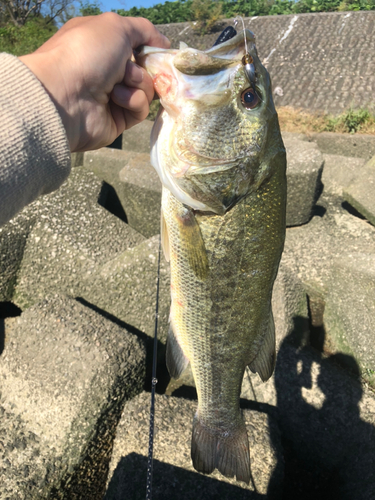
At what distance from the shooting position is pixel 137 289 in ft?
10.5

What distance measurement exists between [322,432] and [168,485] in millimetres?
1259

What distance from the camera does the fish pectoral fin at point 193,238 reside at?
143 cm

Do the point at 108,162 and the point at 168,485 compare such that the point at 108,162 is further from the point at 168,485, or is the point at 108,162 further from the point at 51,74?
the point at 168,485

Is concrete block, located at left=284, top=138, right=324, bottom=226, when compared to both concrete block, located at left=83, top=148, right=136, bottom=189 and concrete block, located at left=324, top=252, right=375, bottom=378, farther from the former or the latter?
concrete block, located at left=83, top=148, right=136, bottom=189

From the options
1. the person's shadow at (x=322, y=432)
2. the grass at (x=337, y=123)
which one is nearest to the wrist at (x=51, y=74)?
the person's shadow at (x=322, y=432)

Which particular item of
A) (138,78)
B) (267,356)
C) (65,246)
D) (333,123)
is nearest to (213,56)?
(138,78)

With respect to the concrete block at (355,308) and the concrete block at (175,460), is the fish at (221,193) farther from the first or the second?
the concrete block at (355,308)

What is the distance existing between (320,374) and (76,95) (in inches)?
106

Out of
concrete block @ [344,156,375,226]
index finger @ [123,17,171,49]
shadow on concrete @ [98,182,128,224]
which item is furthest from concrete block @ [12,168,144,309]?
concrete block @ [344,156,375,226]

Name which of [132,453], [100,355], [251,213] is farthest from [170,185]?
[132,453]

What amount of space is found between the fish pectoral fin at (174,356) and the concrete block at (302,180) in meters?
2.86

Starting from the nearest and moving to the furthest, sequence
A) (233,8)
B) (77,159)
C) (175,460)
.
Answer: (175,460) → (77,159) → (233,8)

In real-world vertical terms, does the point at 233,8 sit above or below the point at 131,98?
below

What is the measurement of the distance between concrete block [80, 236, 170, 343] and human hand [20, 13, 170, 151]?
1.70 m
